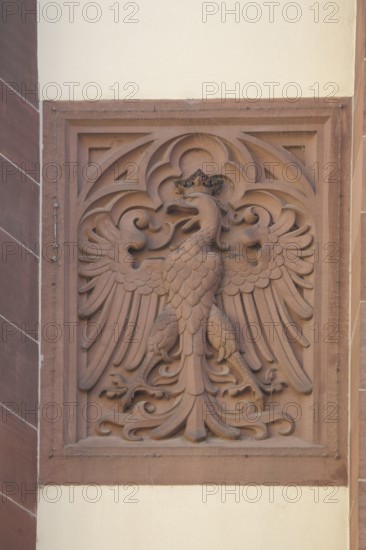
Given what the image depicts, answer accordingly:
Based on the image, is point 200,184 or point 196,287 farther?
point 200,184

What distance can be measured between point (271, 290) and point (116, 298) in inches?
25.8

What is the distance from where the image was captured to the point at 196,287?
8180 millimetres

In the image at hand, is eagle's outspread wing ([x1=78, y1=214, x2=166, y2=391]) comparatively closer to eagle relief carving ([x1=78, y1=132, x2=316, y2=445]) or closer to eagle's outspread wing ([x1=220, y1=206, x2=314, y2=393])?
eagle relief carving ([x1=78, y1=132, x2=316, y2=445])

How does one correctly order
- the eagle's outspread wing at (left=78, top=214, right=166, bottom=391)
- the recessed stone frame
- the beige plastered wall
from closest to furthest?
the recessed stone frame, the eagle's outspread wing at (left=78, top=214, right=166, bottom=391), the beige plastered wall

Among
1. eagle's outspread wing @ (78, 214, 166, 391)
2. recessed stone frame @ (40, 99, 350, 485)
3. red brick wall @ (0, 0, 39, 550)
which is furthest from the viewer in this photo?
eagle's outspread wing @ (78, 214, 166, 391)

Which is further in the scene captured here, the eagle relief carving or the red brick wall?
the eagle relief carving

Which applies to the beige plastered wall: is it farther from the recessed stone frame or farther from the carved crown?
the carved crown

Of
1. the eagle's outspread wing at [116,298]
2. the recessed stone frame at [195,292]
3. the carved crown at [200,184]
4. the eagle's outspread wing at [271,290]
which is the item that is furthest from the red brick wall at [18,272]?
the eagle's outspread wing at [271,290]

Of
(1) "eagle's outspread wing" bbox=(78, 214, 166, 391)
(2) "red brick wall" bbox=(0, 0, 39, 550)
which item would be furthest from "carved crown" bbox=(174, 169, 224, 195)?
(2) "red brick wall" bbox=(0, 0, 39, 550)

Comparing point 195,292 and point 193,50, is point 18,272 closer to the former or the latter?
point 195,292

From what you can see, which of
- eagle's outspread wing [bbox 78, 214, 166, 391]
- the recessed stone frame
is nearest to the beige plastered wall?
the recessed stone frame

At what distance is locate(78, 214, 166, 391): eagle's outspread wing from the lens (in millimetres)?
8219

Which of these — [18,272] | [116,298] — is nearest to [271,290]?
[116,298]

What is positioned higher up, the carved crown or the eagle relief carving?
the carved crown
